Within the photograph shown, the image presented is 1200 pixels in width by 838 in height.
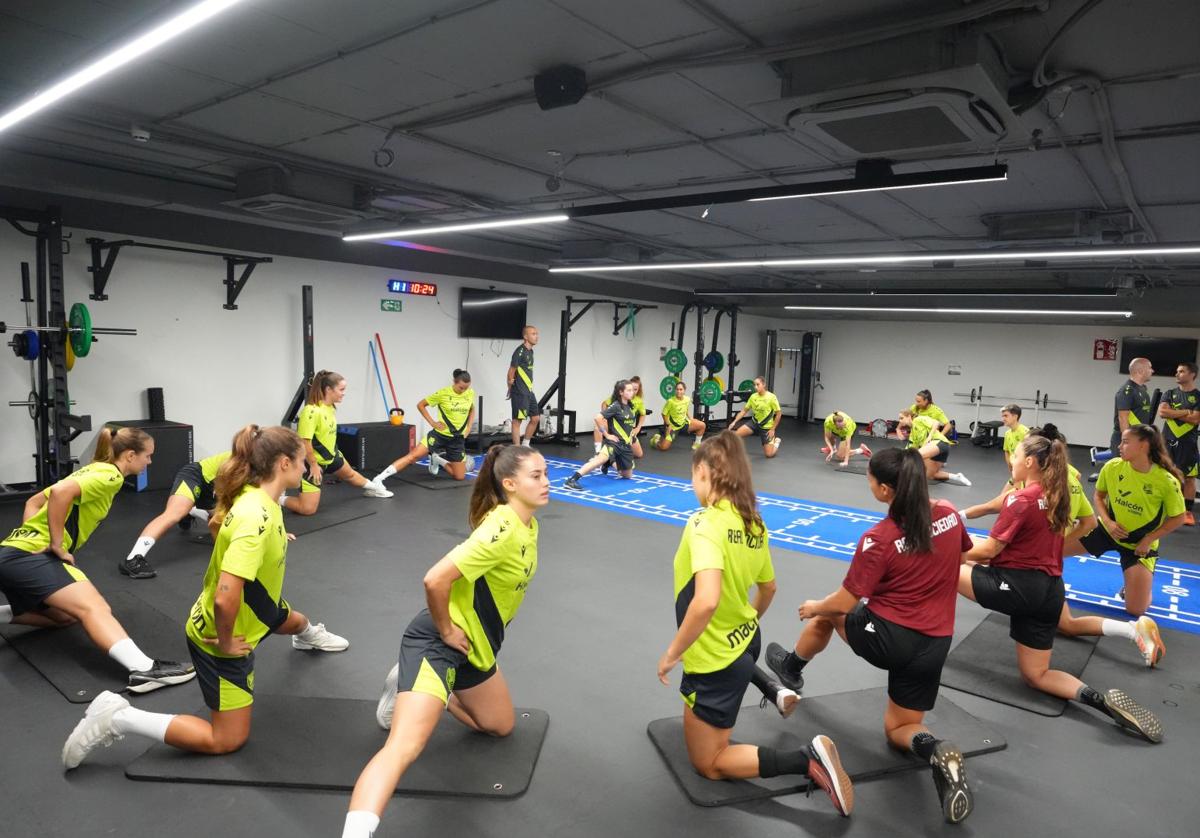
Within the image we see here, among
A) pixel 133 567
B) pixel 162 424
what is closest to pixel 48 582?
pixel 133 567

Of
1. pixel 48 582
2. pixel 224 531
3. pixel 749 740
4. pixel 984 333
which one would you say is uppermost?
pixel 984 333

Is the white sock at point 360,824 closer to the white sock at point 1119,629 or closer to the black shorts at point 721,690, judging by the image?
the black shorts at point 721,690

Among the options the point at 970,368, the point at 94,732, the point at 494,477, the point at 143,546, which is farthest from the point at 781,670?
the point at 970,368

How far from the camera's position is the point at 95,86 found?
395 centimetres

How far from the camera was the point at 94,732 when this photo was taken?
2.60 meters

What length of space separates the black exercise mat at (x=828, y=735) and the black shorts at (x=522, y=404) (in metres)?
7.17

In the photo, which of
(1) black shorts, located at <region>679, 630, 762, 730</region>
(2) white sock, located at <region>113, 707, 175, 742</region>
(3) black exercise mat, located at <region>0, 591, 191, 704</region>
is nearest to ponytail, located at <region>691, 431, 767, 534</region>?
(1) black shorts, located at <region>679, 630, 762, 730</region>

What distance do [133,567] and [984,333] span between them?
53.1 feet

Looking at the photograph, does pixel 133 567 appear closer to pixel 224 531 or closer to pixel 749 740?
pixel 224 531

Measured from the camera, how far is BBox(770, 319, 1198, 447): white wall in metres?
14.6

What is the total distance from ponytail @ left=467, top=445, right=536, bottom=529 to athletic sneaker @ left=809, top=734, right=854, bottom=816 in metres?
1.42

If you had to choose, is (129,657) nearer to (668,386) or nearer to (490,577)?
(490,577)

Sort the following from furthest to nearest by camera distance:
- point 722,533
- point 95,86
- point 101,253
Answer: point 101,253
point 95,86
point 722,533

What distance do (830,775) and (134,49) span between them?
344cm
